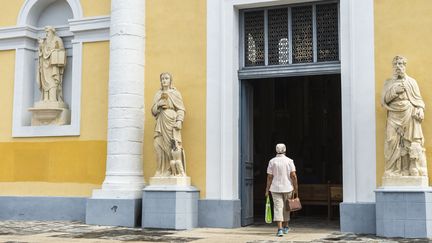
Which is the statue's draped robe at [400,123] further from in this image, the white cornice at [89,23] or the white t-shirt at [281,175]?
the white cornice at [89,23]

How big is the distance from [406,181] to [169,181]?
15.6 ft

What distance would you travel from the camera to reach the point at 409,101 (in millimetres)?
11812

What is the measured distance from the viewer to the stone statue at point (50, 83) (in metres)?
15.4

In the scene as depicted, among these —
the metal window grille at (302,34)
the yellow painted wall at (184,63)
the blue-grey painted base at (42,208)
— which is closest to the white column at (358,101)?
the metal window grille at (302,34)

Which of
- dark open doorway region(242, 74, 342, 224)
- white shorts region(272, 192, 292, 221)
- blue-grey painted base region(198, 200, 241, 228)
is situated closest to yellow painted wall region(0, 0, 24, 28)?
blue-grey painted base region(198, 200, 241, 228)

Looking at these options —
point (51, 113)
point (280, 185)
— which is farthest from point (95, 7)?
point (280, 185)

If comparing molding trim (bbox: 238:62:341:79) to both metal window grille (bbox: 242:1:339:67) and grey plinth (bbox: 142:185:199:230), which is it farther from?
grey plinth (bbox: 142:185:199:230)

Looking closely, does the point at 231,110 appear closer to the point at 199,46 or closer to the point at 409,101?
the point at 199,46

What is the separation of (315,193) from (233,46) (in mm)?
5187

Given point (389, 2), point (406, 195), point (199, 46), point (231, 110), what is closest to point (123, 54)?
point (199, 46)

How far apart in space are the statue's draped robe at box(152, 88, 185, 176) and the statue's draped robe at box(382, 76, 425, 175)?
427 cm

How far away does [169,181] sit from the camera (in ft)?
44.1

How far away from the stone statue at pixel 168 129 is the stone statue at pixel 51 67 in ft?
10.5

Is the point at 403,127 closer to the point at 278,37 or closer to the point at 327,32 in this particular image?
the point at 327,32
